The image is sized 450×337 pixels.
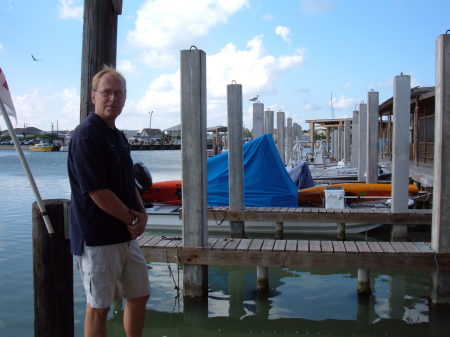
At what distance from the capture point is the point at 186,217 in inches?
254

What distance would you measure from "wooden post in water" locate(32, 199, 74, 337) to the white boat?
7045 mm

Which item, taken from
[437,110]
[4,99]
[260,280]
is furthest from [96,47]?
[260,280]

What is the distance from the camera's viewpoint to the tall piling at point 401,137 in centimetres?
841

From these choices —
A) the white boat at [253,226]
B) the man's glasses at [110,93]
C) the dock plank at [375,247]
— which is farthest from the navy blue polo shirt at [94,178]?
the white boat at [253,226]

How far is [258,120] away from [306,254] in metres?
7.58

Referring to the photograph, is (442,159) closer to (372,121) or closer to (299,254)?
(299,254)

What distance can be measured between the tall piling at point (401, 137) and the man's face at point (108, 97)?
6.42 metres

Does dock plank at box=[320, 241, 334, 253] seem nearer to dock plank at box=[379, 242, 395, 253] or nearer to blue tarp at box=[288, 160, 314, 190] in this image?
dock plank at box=[379, 242, 395, 253]

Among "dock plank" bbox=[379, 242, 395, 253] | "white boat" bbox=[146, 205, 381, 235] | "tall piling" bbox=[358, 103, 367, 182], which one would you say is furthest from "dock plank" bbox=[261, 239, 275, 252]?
"tall piling" bbox=[358, 103, 367, 182]

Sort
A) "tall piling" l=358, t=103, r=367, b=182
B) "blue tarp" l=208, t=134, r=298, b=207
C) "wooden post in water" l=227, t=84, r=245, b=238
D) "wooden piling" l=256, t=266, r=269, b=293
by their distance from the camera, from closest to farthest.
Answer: "wooden piling" l=256, t=266, r=269, b=293
"wooden post in water" l=227, t=84, r=245, b=238
"blue tarp" l=208, t=134, r=298, b=207
"tall piling" l=358, t=103, r=367, b=182

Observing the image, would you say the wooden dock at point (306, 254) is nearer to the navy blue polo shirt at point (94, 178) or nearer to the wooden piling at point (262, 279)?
the wooden piling at point (262, 279)

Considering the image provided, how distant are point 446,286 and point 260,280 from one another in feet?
8.19

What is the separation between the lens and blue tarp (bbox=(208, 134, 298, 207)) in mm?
10805

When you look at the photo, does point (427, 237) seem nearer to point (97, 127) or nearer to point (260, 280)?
point (260, 280)
